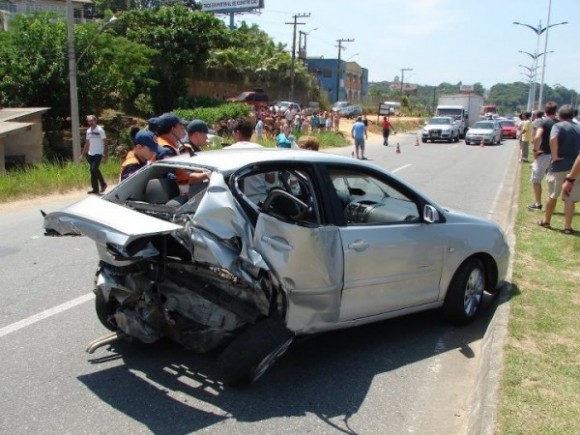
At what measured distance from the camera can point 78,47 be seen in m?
31.6

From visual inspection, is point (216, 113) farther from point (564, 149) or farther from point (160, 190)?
point (160, 190)

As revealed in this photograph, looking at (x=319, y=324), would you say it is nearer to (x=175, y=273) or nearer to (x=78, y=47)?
(x=175, y=273)

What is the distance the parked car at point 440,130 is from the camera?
36.9 metres

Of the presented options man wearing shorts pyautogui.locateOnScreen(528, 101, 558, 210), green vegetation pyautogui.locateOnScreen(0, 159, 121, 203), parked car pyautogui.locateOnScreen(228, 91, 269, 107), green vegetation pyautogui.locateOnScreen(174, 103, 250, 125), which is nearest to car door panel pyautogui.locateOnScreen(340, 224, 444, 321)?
man wearing shorts pyautogui.locateOnScreen(528, 101, 558, 210)

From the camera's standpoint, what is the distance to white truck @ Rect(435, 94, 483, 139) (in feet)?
135

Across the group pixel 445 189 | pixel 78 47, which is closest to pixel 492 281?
pixel 445 189

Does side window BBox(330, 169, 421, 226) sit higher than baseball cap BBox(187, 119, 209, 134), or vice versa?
baseball cap BBox(187, 119, 209, 134)

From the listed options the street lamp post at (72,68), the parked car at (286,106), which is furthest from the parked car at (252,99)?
the street lamp post at (72,68)

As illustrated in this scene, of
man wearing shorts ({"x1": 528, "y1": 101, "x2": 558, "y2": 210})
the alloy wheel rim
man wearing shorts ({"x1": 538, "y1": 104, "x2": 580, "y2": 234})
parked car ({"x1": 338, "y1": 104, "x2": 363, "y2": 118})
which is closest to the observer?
the alloy wheel rim

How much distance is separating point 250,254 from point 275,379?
1050mm

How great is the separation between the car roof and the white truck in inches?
1485

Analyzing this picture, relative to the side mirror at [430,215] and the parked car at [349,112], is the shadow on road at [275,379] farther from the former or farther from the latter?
the parked car at [349,112]

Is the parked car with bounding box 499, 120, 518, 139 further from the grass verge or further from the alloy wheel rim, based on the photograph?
the alloy wheel rim

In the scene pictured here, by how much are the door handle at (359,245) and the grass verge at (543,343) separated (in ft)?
4.27
